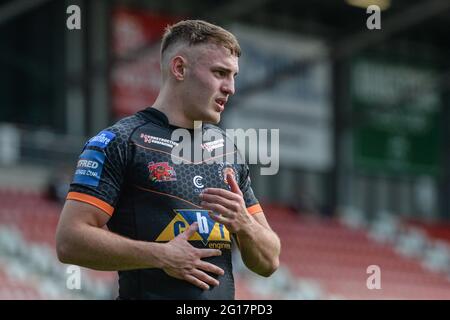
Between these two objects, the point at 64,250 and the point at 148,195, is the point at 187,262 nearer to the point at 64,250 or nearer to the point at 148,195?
the point at 148,195

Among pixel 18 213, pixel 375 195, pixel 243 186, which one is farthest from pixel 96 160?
pixel 375 195

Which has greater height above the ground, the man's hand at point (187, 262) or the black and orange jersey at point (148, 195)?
the black and orange jersey at point (148, 195)

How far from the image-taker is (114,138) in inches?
163

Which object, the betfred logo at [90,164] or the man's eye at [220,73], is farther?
the man's eye at [220,73]

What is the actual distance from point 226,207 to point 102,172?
0.44 meters

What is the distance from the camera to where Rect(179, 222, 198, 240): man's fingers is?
13.3 feet

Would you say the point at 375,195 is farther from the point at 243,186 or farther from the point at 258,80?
the point at 243,186

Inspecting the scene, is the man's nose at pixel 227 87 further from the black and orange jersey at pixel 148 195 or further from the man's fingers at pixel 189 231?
the man's fingers at pixel 189 231

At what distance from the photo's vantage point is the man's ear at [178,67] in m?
4.29

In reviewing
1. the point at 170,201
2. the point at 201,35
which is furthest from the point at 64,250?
the point at 201,35

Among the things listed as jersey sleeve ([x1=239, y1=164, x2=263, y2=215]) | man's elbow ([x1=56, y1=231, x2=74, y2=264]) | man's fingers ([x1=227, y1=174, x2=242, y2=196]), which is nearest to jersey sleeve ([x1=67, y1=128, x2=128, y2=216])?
man's elbow ([x1=56, y1=231, x2=74, y2=264])

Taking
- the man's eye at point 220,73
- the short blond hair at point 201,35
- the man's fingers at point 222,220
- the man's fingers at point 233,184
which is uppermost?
the short blond hair at point 201,35

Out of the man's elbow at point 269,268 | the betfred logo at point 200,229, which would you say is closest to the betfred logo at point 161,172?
the betfred logo at point 200,229
